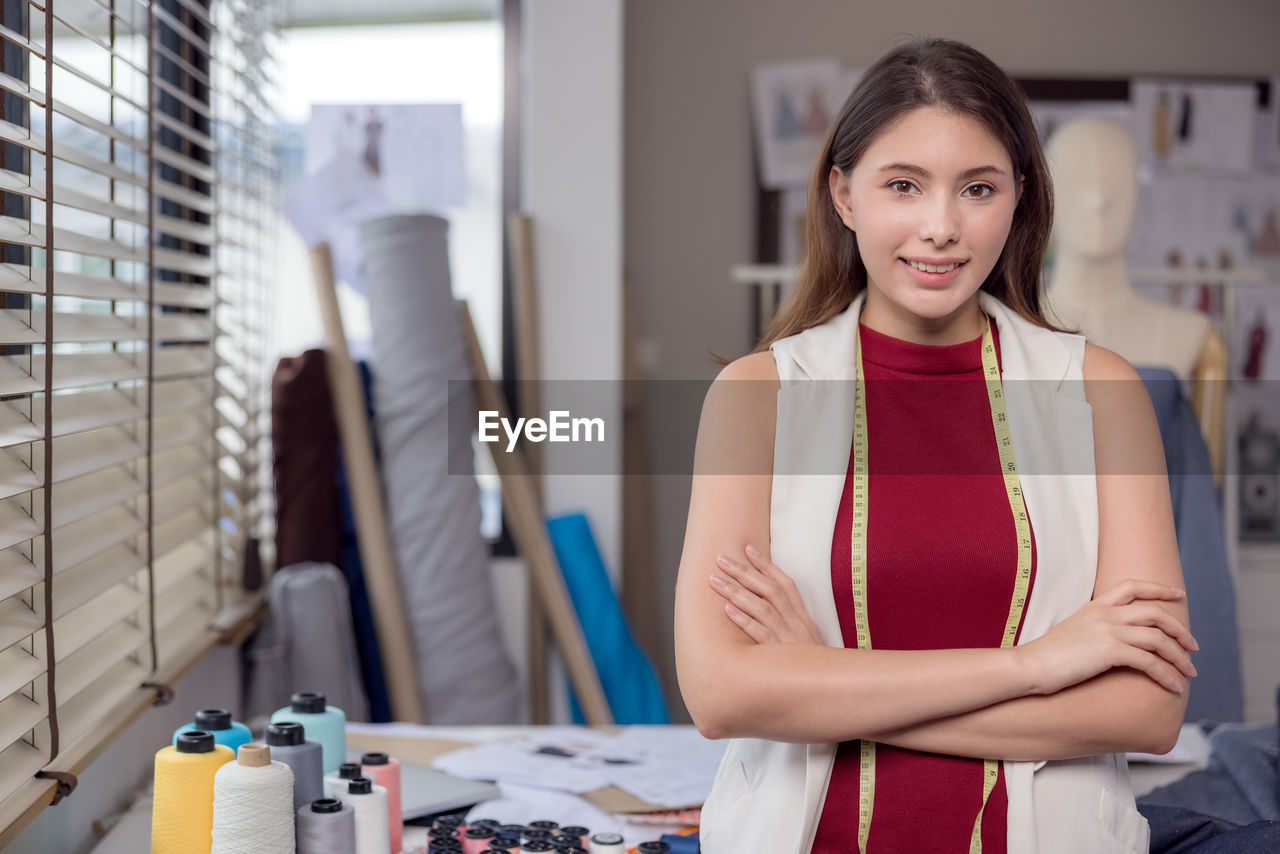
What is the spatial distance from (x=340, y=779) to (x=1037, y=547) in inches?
33.4

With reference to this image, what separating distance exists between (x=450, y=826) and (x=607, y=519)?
5.20ft

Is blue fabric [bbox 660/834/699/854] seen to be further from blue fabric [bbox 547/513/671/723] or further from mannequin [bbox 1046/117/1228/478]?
mannequin [bbox 1046/117/1228/478]

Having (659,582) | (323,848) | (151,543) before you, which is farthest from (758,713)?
(659,582)

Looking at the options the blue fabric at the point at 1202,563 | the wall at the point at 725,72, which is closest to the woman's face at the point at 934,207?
the blue fabric at the point at 1202,563

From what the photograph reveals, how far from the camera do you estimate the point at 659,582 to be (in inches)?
145

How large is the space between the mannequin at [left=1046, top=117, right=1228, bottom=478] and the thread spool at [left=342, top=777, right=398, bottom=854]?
1900mm

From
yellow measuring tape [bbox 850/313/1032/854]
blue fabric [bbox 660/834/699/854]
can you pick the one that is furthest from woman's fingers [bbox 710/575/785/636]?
blue fabric [bbox 660/834/699/854]

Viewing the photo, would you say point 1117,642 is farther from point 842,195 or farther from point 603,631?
point 603,631

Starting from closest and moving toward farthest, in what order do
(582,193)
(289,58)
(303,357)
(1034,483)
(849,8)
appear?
(1034,483), (303,357), (582,193), (289,58), (849,8)

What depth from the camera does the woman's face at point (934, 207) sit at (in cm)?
121

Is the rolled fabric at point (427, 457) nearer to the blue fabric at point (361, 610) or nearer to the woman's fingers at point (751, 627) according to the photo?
the blue fabric at point (361, 610)

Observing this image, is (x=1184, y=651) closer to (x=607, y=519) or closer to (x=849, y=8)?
(x=607, y=519)

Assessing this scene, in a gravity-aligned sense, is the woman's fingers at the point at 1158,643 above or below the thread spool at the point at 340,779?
above

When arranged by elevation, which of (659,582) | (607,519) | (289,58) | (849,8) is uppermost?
(849,8)
